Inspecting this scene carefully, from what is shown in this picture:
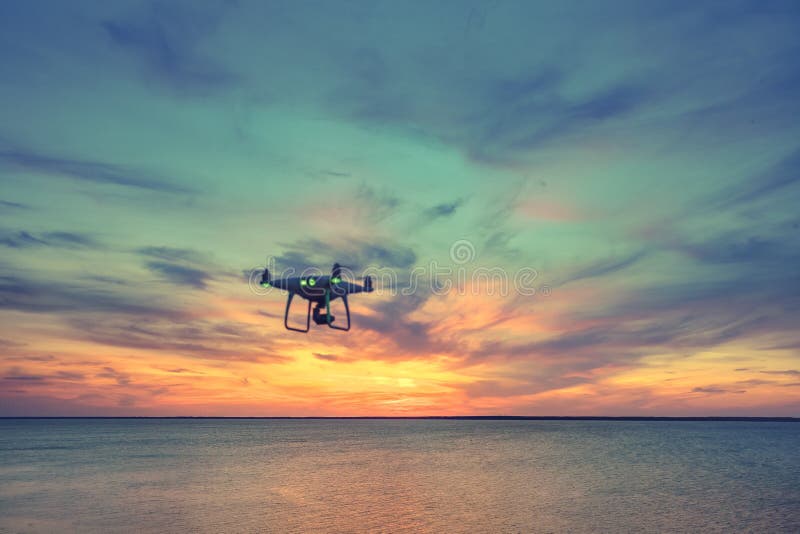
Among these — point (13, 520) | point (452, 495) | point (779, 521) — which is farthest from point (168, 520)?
point (779, 521)

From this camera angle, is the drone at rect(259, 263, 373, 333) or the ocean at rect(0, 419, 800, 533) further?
the ocean at rect(0, 419, 800, 533)

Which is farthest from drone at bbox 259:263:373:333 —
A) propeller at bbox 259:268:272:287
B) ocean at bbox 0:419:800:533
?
ocean at bbox 0:419:800:533

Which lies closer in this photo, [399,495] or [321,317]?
[321,317]

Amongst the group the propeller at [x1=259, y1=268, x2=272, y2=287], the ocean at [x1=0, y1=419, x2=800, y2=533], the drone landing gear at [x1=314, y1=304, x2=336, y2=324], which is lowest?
the ocean at [x1=0, y1=419, x2=800, y2=533]

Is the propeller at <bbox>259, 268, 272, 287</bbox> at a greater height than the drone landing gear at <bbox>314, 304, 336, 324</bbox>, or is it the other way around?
the propeller at <bbox>259, 268, 272, 287</bbox>

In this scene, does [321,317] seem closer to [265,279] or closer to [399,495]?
[265,279]

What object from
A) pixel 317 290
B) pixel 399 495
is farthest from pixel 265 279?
pixel 399 495

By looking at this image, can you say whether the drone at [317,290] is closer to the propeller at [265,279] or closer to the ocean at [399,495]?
the propeller at [265,279]

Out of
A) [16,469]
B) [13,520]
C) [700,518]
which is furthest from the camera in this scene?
[16,469]

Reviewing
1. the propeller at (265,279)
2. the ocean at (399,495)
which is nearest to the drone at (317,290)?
the propeller at (265,279)

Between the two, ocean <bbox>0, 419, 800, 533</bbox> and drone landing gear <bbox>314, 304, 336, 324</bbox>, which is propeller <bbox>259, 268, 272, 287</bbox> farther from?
ocean <bbox>0, 419, 800, 533</bbox>

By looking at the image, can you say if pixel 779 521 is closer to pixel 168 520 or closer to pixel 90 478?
pixel 168 520
